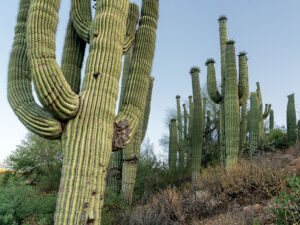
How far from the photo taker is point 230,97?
10273 mm

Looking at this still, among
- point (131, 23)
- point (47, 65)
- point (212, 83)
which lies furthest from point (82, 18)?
point (212, 83)

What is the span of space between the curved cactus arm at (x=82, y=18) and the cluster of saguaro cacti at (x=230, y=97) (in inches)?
236

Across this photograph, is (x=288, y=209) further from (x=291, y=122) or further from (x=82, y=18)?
(x=291, y=122)

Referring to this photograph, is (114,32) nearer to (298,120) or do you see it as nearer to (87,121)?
(87,121)

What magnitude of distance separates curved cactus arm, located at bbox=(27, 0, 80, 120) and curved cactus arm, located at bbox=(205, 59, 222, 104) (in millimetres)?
7688

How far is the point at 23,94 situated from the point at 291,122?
12.5m

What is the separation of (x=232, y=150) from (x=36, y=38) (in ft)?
23.1

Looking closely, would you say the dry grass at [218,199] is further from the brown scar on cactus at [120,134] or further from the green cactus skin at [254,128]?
the green cactus skin at [254,128]

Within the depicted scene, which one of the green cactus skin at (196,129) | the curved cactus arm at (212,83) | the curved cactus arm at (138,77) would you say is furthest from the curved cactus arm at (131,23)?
the curved cactus arm at (212,83)

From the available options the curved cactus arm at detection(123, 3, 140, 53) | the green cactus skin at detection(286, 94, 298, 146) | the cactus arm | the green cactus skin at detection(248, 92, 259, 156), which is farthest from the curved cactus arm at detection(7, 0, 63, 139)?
the green cactus skin at detection(286, 94, 298, 146)

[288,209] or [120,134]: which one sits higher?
[120,134]

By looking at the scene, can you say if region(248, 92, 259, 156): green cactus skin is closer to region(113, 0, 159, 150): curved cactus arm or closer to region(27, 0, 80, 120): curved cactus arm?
region(113, 0, 159, 150): curved cactus arm

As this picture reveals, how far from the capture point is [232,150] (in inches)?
378

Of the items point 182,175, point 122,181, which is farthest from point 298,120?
point 122,181
